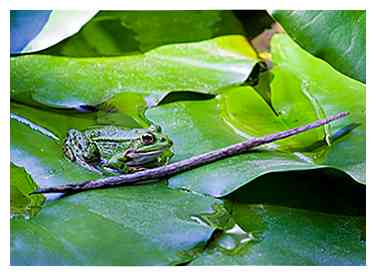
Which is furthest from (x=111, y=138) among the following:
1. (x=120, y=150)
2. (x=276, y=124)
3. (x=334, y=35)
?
(x=334, y=35)

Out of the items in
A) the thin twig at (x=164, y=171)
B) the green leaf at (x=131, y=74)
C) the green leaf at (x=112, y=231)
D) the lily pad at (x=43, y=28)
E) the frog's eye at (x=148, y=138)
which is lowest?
the green leaf at (x=112, y=231)

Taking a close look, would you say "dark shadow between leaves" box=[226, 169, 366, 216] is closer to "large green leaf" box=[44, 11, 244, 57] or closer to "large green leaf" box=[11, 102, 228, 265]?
"large green leaf" box=[11, 102, 228, 265]

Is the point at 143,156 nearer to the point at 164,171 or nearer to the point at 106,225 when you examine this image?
the point at 164,171

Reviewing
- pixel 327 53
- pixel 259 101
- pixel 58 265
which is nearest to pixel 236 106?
pixel 259 101

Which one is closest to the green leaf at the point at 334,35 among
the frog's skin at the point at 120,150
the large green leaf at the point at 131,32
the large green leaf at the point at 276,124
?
the large green leaf at the point at 276,124

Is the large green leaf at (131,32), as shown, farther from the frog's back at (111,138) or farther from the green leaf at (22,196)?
the green leaf at (22,196)
